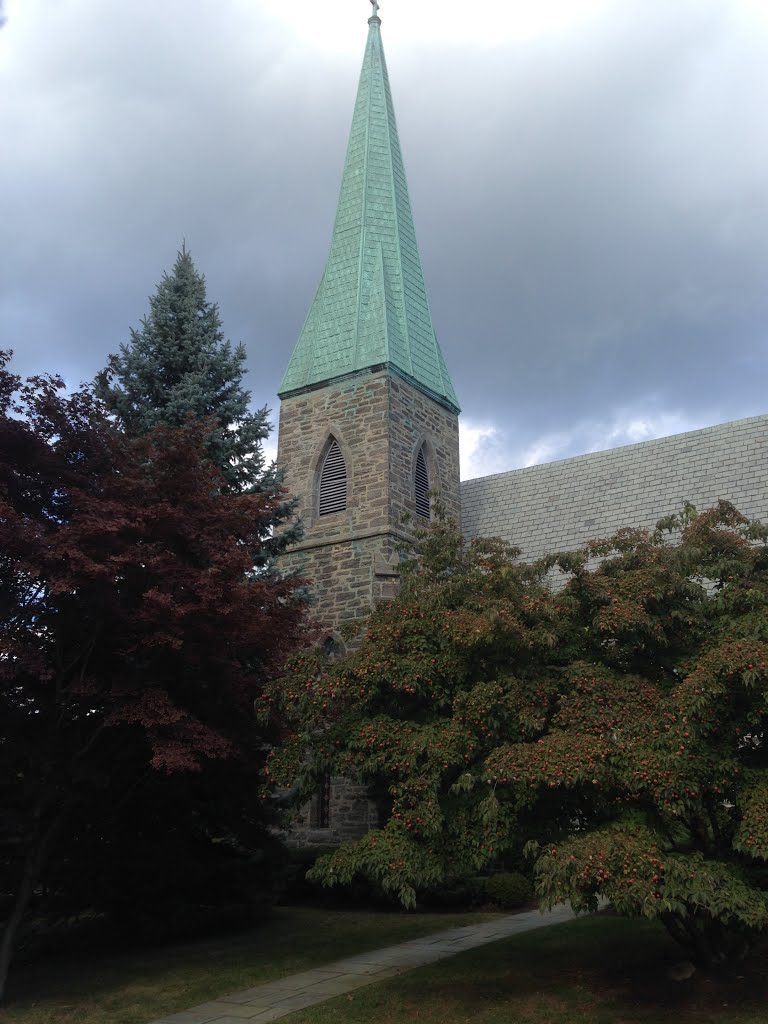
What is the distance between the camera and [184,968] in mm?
10570

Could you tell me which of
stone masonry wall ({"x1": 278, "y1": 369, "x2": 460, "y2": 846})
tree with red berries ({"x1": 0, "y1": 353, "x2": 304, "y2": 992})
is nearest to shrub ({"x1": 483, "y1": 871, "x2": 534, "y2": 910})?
stone masonry wall ({"x1": 278, "y1": 369, "x2": 460, "y2": 846})

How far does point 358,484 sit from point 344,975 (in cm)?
1124

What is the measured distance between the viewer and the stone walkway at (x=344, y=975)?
852cm

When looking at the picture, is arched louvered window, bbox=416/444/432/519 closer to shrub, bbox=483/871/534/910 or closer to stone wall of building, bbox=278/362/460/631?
stone wall of building, bbox=278/362/460/631

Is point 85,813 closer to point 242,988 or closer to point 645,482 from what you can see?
point 242,988

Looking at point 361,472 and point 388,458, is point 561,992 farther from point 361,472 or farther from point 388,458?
point 361,472

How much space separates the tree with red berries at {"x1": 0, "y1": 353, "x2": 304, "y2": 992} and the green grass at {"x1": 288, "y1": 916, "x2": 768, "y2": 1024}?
302 centimetres

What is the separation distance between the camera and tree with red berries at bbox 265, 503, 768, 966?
7078 mm

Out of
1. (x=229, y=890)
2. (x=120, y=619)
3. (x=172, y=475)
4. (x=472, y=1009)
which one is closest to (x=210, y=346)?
(x=172, y=475)

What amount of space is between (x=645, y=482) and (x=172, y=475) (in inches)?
549

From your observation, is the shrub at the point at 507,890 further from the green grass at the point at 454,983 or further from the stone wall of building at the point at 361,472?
the stone wall of building at the point at 361,472

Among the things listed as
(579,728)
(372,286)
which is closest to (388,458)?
(372,286)

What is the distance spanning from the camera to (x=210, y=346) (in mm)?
15859

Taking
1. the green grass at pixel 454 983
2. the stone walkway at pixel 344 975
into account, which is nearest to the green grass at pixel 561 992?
the green grass at pixel 454 983
